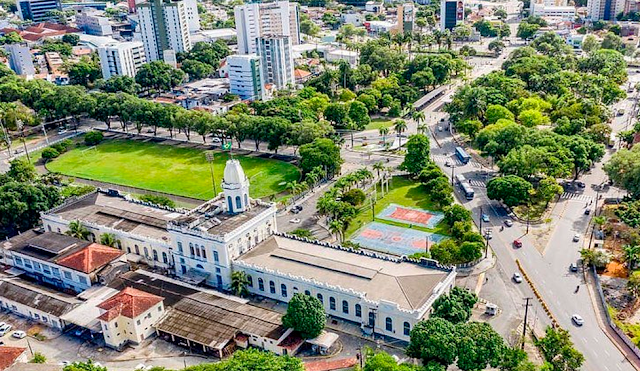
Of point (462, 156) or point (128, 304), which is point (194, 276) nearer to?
point (128, 304)

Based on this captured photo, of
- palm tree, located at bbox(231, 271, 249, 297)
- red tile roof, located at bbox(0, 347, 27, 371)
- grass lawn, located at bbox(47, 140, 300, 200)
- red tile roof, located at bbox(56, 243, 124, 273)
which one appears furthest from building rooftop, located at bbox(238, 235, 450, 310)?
grass lawn, located at bbox(47, 140, 300, 200)

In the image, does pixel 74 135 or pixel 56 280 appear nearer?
pixel 56 280

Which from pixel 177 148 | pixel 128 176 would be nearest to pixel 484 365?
pixel 128 176

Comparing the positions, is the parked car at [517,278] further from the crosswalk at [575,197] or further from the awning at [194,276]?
the awning at [194,276]

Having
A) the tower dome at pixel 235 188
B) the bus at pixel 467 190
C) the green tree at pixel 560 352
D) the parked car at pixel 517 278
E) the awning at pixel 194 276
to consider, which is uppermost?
the tower dome at pixel 235 188

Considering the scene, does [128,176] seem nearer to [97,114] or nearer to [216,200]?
[97,114]

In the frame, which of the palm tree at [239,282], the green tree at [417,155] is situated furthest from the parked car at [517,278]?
the green tree at [417,155]
